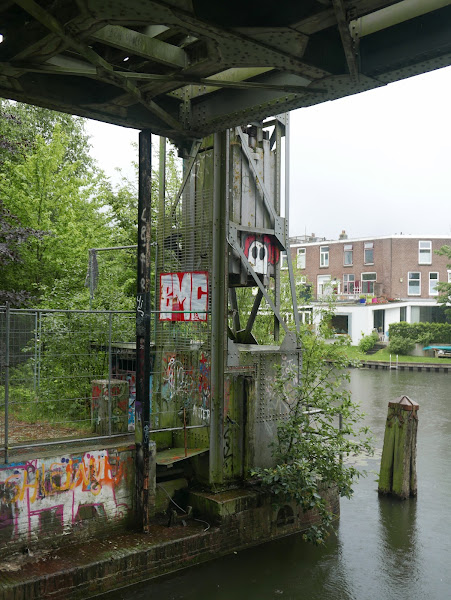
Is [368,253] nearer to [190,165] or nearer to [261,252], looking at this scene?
[261,252]

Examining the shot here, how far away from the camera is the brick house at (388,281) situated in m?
51.3

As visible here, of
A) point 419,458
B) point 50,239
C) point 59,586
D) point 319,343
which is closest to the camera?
point 59,586

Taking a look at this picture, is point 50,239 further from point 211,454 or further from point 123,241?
point 211,454

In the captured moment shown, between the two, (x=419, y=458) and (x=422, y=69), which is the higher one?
(x=422, y=69)

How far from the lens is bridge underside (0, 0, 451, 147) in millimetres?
5121

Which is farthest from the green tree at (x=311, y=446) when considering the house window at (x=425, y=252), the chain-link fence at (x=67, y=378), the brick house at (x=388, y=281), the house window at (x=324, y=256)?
the house window at (x=324, y=256)

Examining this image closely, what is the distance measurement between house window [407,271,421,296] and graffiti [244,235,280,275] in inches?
1841

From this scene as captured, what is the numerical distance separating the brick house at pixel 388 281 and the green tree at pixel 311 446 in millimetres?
41347

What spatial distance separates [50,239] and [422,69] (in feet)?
42.6

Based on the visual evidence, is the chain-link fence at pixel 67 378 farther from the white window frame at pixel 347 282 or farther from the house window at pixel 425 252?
the white window frame at pixel 347 282

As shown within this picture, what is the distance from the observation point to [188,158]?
904cm

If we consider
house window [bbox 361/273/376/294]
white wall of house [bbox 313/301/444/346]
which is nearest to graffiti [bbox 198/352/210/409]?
white wall of house [bbox 313/301/444/346]

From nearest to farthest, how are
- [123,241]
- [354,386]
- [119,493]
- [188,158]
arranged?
[119,493], [188,158], [123,241], [354,386]

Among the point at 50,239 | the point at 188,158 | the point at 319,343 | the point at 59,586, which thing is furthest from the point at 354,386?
the point at 59,586
